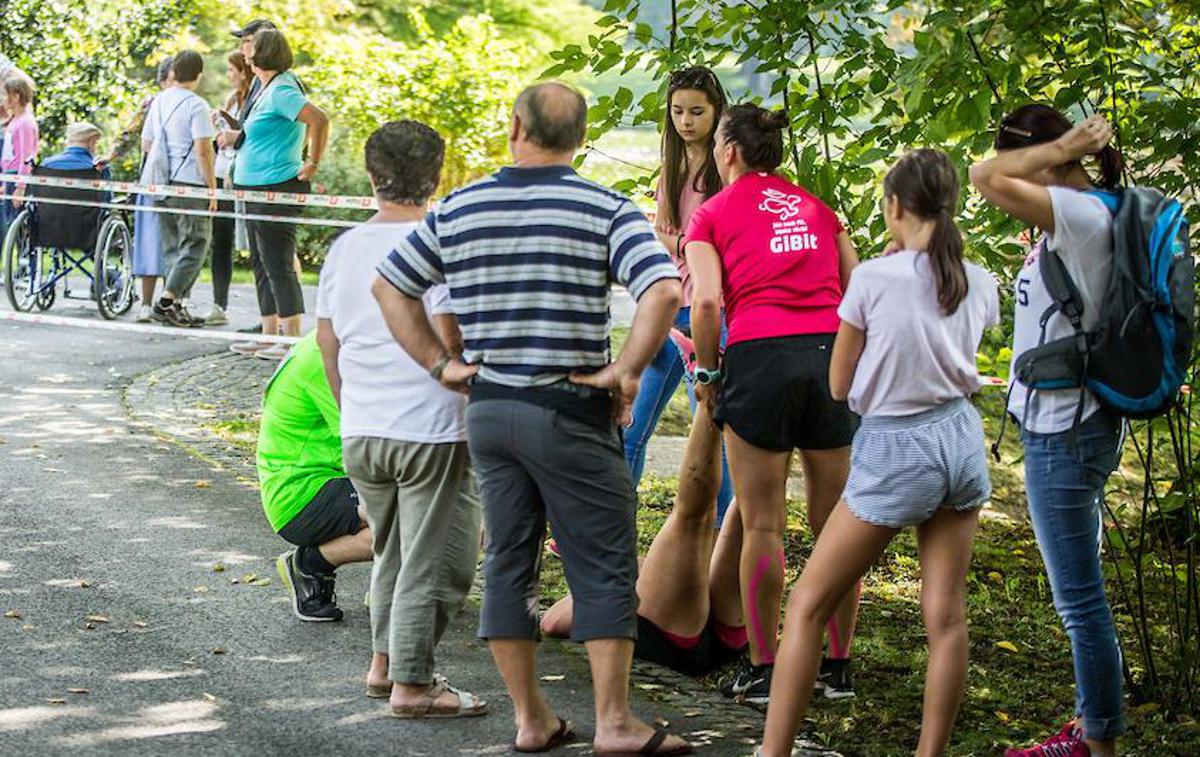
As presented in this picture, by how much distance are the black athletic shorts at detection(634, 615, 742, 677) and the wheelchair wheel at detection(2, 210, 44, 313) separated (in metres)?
10.1

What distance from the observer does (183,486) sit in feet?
31.0

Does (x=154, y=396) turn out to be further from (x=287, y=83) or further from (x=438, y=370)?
(x=438, y=370)

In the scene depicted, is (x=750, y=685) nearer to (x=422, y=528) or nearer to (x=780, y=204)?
(x=422, y=528)

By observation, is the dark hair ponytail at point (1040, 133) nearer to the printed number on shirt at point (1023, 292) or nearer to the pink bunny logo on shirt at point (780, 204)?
the printed number on shirt at point (1023, 292)

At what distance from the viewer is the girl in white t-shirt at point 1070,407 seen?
201 inches

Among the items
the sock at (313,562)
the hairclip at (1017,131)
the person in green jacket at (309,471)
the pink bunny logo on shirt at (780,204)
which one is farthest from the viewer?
the sock at (313,562)

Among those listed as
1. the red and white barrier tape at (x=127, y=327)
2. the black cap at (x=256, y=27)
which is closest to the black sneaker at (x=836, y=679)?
the black cap at (x=256, y=27)

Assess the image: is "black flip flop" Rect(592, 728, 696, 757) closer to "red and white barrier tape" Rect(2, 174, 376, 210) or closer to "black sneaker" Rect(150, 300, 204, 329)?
"red and white barrier tape" Rect(2, 174, 376, 210)

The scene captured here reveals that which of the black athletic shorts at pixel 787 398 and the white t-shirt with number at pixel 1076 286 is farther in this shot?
the black athletic shorts at pixel 787 398

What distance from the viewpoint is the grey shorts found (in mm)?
5031

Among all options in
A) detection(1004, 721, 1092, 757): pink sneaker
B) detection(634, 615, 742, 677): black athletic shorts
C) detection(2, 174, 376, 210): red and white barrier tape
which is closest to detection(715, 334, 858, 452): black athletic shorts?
detection(634, 615, 742, 677): black athletic shorts

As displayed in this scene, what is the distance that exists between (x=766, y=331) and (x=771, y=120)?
72 cm

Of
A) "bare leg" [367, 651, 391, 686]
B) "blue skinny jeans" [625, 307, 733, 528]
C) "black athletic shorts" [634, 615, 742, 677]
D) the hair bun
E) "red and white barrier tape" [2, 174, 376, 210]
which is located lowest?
"bare leg" [367, 651, 391, 686]

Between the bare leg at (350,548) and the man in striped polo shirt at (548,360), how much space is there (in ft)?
4.65
